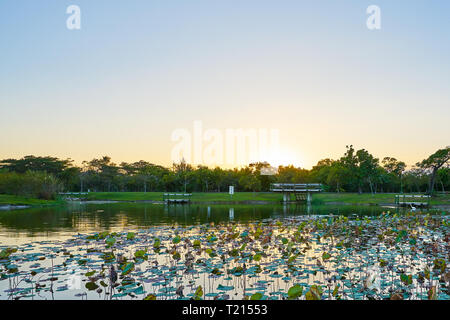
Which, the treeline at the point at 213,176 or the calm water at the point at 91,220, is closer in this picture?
the calm water at the point at 91,220

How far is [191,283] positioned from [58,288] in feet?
10.9

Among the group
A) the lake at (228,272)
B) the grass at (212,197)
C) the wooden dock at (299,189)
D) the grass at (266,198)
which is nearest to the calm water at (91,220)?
the lake at (228,272)

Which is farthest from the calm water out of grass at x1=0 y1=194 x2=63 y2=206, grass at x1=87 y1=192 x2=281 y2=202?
grass at x1=87 y1=192 x2=281 y2=202

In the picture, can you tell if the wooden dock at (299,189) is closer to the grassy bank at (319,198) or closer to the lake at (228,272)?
the grassy bank at (319,198)

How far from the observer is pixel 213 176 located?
98188 mm

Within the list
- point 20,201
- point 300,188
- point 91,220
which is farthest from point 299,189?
point 20,201

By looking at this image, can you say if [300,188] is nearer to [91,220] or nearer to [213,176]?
[213,176]

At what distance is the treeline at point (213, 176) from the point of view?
6806 centimetres

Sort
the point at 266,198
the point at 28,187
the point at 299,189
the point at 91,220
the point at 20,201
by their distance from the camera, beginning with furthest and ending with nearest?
the point at 266,198 → the point at 299,189 → the point at 28,187 → the point at 20,201 → the point at 91,220

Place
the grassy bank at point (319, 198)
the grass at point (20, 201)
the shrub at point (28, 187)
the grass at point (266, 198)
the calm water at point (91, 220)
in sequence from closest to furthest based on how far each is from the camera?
the calm water at point (91, 220)
the grass at point (20, 201)
the grass at point (266, 198)
the grassy bank at point (319, 198)
the shrub at point (28, 187)

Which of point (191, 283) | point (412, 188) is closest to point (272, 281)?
point (191, 283)
